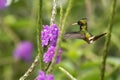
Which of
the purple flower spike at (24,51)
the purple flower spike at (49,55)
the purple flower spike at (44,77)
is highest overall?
the purple flower spike at (49,55)

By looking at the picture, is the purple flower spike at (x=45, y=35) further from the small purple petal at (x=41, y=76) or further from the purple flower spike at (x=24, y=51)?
the purple flower spike at (x=24, y=51)

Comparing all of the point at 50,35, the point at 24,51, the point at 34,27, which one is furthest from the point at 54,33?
the point at 24,51

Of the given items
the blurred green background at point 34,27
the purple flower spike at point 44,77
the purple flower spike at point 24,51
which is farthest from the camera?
the purple flower spike at point 24,51

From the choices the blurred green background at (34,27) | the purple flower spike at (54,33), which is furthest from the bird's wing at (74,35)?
the blurred green background at (34,27)

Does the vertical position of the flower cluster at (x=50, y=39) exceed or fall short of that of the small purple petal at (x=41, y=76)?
it exceeds it

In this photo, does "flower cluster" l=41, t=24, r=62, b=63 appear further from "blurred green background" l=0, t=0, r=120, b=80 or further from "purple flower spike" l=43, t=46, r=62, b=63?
"blurred green background" l=0, t=0, r=120, b=80

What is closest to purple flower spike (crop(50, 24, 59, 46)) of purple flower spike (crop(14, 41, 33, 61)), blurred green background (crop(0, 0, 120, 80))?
blurred green background (crop(0, 0, 120, 80))

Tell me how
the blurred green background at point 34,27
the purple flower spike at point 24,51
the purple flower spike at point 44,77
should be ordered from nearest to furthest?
the purple flower spike at point 44,77 < the blurred green background at point 34,27 < the purple flower spike at point 24,51

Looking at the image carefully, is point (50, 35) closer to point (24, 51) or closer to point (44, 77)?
point (44, 77)

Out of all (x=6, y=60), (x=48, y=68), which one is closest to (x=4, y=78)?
(x=6, y=60)

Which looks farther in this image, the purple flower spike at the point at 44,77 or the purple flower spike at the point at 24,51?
the purple flower spike at the point at 24,51

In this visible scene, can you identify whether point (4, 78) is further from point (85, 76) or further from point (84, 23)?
point (84, 23)
